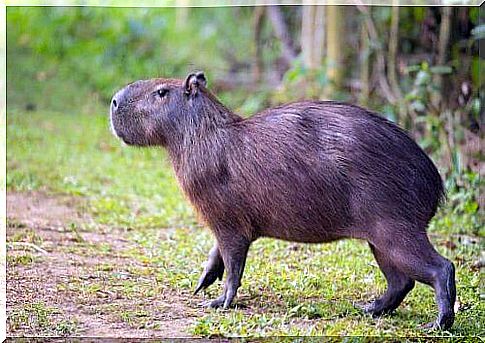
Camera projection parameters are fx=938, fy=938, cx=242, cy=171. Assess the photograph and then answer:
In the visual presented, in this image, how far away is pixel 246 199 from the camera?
491 cm

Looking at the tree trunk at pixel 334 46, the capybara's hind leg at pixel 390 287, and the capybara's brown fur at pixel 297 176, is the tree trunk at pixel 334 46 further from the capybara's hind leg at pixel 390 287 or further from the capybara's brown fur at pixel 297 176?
the capybara's hind leg at pixel 390 287

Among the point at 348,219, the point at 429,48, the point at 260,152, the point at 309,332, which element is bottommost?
the point at 309,332

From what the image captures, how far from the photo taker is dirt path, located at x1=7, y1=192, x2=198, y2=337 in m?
4.53

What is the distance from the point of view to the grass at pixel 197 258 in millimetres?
4670

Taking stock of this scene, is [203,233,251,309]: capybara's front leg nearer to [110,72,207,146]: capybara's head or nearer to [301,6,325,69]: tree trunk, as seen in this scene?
[110,72,207,146]: capybara's head

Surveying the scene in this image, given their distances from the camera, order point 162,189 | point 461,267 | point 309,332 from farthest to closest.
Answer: point 162,189, point 461,267, point 309,332

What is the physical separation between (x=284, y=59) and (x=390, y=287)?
6.52 m

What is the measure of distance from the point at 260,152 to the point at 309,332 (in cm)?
101

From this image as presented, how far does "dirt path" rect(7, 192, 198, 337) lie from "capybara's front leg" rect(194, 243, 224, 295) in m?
0.20

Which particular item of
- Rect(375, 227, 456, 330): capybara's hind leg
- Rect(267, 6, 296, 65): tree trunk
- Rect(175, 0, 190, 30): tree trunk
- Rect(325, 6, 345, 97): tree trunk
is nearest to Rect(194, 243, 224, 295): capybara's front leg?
Rect(375, 227, 456, 330): capybara's hind leg

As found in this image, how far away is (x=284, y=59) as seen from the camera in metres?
11.2

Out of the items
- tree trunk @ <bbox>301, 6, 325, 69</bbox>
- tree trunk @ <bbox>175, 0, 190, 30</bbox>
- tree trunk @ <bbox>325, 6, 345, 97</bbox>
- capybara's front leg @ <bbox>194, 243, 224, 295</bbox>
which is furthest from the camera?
tree trunk @ <bbox>175, 0, 190, 30</bbox>

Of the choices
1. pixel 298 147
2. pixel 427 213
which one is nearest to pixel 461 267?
pixel 427 213

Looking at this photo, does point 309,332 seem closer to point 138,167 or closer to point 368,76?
point 138,167
